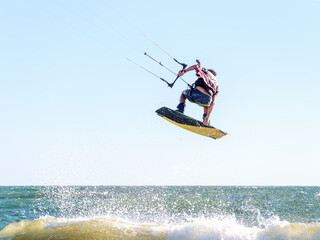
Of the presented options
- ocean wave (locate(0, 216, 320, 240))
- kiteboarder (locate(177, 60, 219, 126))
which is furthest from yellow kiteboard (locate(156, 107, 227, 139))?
ocean wave (locate(0, 216, 320, 240))

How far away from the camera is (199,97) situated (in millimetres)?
12023

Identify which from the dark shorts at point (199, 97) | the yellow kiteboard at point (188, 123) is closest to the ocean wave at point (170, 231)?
the dark shorts at point (199, 97)

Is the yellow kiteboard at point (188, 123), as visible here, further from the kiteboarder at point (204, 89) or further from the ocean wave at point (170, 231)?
the ocean wave at point (170, 231)

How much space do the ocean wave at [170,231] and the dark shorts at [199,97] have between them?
13.5 feet

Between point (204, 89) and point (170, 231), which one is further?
point (204, 89)

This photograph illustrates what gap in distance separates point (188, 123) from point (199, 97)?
136 centimetres

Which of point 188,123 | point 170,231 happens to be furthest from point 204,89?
point 170,231

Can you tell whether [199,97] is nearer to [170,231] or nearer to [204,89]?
[204,89]

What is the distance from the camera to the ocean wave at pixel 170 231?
8344 mm

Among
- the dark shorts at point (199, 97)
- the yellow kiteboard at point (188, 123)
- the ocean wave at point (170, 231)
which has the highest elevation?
the dark shorts at point (199, 97)

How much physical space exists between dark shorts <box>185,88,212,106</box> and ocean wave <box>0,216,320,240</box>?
413 cm

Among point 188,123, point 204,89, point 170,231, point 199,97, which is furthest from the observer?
point 188,123

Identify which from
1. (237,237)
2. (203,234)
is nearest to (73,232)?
(203,234)

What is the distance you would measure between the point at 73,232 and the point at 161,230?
2.04 meters
